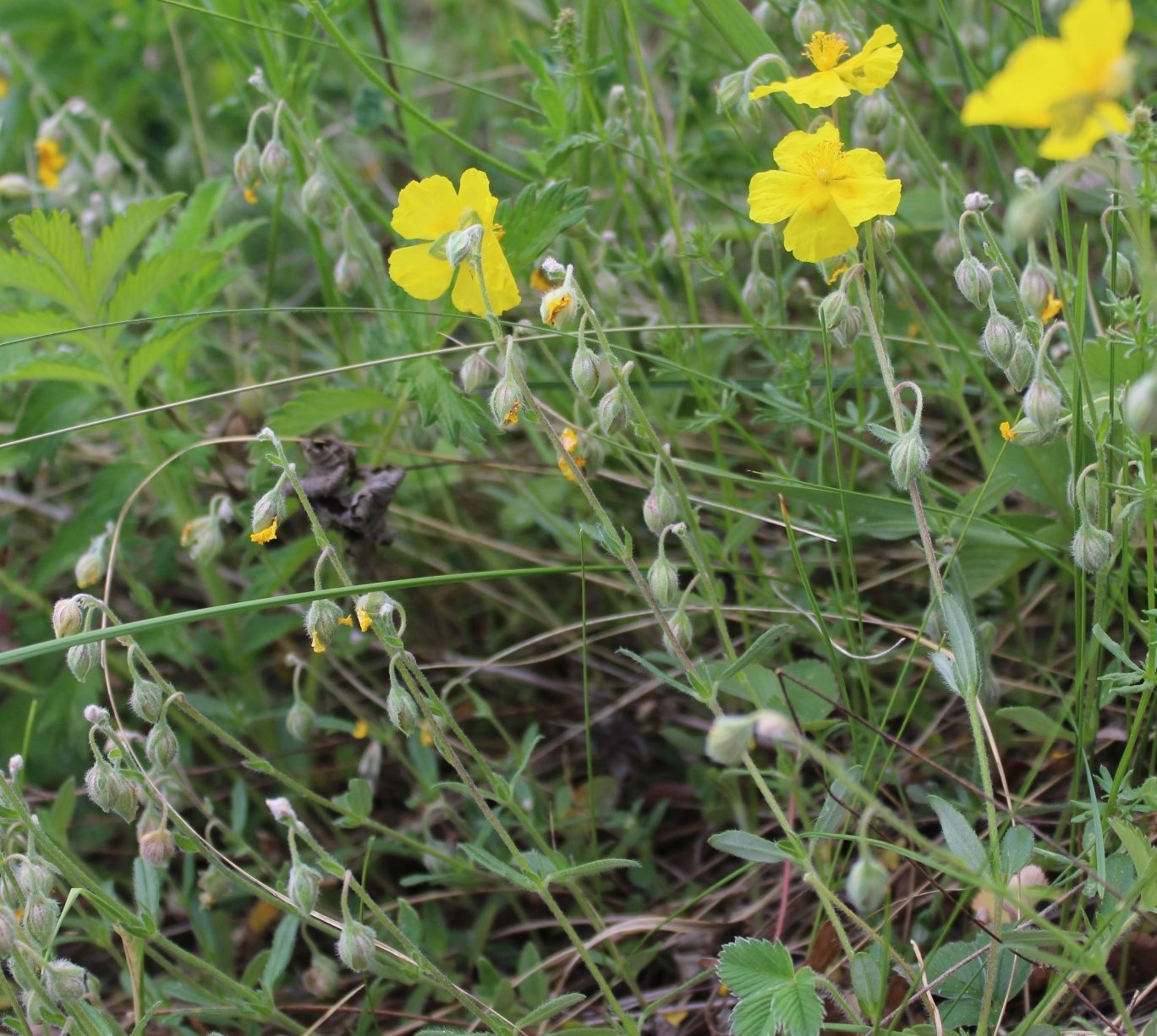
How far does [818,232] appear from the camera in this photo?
1917 mm

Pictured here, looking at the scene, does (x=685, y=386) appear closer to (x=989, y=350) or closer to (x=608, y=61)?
(x=608, y=61)

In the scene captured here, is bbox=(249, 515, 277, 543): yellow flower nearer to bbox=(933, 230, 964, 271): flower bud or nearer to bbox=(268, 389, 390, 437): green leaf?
bbox=(268, 389, 390, 437): green leaf

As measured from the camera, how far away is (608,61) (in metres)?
2.54

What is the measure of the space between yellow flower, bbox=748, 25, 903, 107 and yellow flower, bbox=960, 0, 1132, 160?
28.0 inches

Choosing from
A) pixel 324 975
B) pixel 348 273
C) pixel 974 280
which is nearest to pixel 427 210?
pixel 348 273

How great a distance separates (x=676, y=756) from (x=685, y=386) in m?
0.87

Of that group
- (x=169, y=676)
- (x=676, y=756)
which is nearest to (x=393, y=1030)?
(x=676, y=756)

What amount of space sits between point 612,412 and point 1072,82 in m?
0.90

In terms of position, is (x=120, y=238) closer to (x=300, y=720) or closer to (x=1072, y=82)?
(x=300, y=720)

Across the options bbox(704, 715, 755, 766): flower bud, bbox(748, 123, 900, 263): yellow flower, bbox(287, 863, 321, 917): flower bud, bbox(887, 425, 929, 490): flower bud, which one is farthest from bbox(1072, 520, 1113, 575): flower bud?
bbox(287, 863, 321, 917): flower bud

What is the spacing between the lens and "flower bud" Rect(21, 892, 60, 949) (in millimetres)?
1796

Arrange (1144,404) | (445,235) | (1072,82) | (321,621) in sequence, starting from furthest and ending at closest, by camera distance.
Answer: (445,235) < (321,621) < (1144,404) < (1072,82)

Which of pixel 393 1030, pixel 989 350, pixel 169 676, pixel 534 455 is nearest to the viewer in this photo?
pixel 989 350

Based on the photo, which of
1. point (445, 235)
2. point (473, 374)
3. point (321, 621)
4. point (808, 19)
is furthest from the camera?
point (808, 19)
